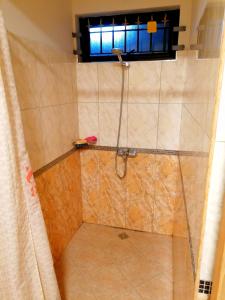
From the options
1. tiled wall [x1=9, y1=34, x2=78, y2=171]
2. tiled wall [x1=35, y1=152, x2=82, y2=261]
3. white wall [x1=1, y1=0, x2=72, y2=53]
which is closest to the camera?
white wall [x1=1, y1=0, x2=72, y2=53]

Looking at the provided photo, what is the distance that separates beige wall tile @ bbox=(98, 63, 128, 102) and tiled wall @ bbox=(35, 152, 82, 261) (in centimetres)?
65

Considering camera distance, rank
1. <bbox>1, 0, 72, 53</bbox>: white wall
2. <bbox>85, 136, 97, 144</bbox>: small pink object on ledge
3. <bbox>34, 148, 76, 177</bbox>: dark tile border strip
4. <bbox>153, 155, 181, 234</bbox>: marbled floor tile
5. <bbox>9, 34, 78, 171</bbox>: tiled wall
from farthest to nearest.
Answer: <bbox>85, 136, 97, 144</bbox>: small pink object on ledge < <bbox>153, 155, 181, 234</bbox>: marbled floor tile < <bbox>34, 148, 76, 177</bbox>: dark tile border strip < <bbox>9, 34, 78, 171</bbox>: tiled wall < <bbox>1, 0, 72, 53</bbox>: white wall

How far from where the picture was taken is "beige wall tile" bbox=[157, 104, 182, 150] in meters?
2.06

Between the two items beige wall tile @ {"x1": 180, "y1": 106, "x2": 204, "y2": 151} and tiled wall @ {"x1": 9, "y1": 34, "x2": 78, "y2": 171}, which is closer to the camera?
beige wall tile @ {"x1": 180, "y1": 106, "x2": 204, "y2": 151}

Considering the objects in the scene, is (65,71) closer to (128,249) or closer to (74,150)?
(74,150)

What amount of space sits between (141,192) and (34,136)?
48.3 inches

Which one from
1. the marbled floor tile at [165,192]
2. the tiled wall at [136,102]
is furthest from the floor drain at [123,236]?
the tiled wall at [136,102]

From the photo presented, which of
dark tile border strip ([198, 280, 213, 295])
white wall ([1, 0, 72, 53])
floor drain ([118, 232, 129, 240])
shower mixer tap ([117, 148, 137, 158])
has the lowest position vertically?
floor drain ([118, 232, 129, 240])

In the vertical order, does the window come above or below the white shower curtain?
above

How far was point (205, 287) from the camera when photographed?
2.60ft

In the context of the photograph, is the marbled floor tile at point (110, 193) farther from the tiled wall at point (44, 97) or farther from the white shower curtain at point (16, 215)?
the white shower curtain at point (16, 215)

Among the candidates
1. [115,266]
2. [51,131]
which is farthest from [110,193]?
[51,131]

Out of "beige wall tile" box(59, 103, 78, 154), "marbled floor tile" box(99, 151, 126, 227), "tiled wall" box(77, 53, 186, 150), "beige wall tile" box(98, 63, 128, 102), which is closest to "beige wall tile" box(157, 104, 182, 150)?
"tiled wall" box(77, 53, 186, 150)

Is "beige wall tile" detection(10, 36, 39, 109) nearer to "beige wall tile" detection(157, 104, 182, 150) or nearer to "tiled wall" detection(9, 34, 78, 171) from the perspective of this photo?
"tiled wall" detection(9, 34, 78, 171)
